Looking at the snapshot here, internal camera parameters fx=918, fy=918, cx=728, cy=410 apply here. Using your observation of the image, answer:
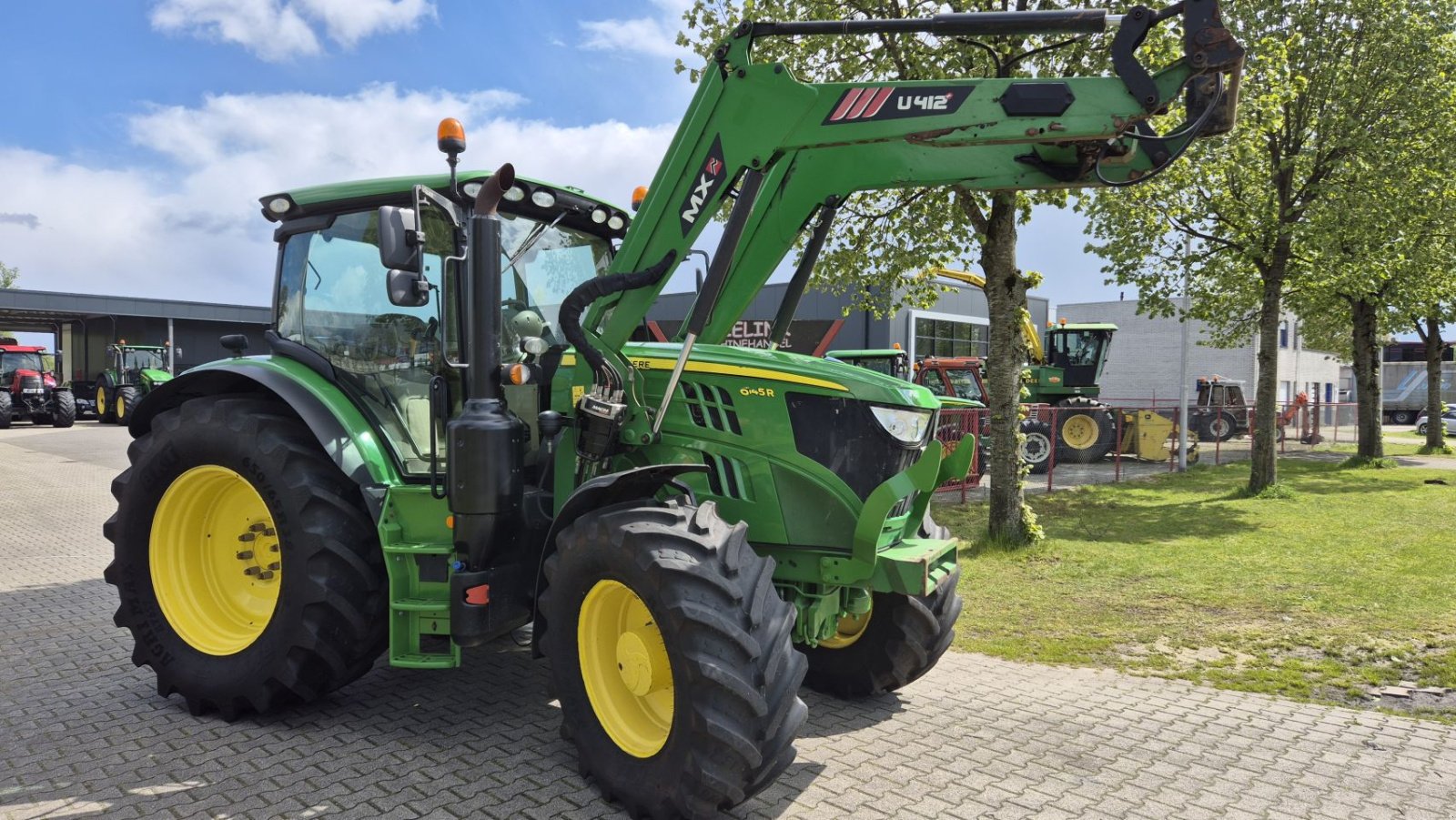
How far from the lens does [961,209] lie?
9.34 metres

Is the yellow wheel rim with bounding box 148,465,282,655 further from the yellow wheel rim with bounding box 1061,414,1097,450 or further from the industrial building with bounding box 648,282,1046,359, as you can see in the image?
the industrial building with bounding box 648,282,1046,359

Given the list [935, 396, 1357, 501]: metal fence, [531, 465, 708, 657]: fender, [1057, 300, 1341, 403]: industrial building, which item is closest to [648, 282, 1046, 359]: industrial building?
[935, 396, 1357, 501]: metal fence

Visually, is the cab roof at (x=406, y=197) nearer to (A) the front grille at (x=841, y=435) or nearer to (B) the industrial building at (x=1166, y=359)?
(A) the front grille at (x=841, y=435)

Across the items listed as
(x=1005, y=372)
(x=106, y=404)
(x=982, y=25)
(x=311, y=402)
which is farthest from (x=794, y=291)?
(x=106, y=404)

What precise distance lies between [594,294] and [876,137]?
1.36 metres

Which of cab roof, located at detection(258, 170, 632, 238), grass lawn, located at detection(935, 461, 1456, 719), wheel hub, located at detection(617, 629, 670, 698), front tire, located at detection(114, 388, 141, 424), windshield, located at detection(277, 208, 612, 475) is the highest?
cab roof, located at detection(258, 170, 632, 238)

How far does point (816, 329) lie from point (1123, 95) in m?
28.0

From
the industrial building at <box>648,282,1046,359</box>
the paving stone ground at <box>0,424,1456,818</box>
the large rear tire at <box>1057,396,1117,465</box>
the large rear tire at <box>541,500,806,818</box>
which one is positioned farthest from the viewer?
the industrial building at <box>648,282,1046,359</box>

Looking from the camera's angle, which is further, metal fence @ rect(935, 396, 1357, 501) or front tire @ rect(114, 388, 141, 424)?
front tire @ rect(114, 388, 141, 424)

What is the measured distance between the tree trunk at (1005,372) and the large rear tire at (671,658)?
6.51 m

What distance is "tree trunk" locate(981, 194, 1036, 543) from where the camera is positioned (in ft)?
30.5

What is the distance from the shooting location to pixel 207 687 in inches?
172

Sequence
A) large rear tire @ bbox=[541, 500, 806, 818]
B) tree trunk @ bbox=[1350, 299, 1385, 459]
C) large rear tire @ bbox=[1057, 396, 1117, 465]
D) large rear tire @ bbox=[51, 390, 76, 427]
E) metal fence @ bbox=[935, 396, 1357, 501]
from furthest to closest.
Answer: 1. large rear tire @ bbox=[51, 390, 76, 427]
2. large rear tire @ bbox=[1057, 396, 1117, 465]
3. tree trunk @ bbox=[1350, 299, 1385, 459]
4. metal fence @ bbox=[935, 396, 1357, 501]
5. large rear tire @ bbox=[541, 500, 806, 818]

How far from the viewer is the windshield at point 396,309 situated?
14.6 feet
